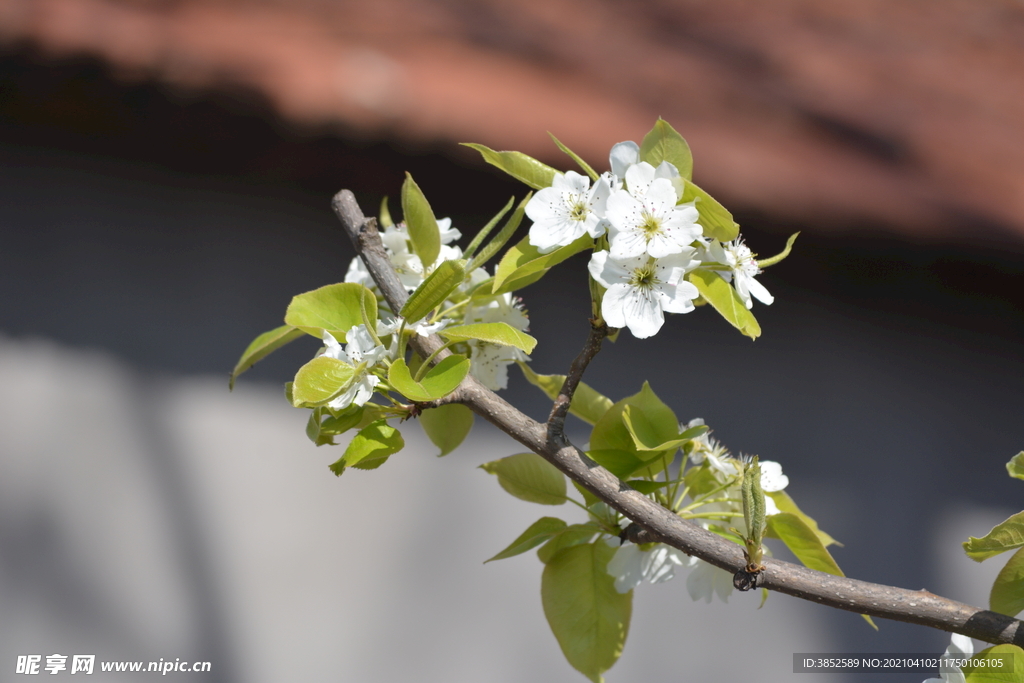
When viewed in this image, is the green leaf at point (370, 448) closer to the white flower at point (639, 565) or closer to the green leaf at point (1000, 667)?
the white flower at point (639, 565)

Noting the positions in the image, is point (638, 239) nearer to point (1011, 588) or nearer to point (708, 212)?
point (708, 212)

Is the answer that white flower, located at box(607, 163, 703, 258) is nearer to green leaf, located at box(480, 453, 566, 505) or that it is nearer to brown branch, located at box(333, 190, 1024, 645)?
brown branch, located at box(333, 190, 1024, 645)

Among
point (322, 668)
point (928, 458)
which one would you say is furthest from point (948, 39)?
point (322, 668)

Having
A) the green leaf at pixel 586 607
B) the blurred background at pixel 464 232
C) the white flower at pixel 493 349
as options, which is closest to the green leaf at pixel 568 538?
→ the green leaf at pixel 586 607

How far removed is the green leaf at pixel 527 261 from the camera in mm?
366

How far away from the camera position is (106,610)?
104 centimetres

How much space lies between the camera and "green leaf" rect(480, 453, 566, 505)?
18.6 inches

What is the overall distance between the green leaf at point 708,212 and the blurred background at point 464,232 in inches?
23.8

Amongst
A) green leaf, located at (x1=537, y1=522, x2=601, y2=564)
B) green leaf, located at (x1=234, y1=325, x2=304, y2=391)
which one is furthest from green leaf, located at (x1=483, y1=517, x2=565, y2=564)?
green leaf, located at (x1=234, y1=325, x2=304, y2=391)

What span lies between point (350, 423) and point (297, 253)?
81 centimetres

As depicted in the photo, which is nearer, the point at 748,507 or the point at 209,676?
the point at 748,507

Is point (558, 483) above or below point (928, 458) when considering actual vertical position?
below

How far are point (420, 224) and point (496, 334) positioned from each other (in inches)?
5.1

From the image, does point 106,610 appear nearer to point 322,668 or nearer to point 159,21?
point 322,668
